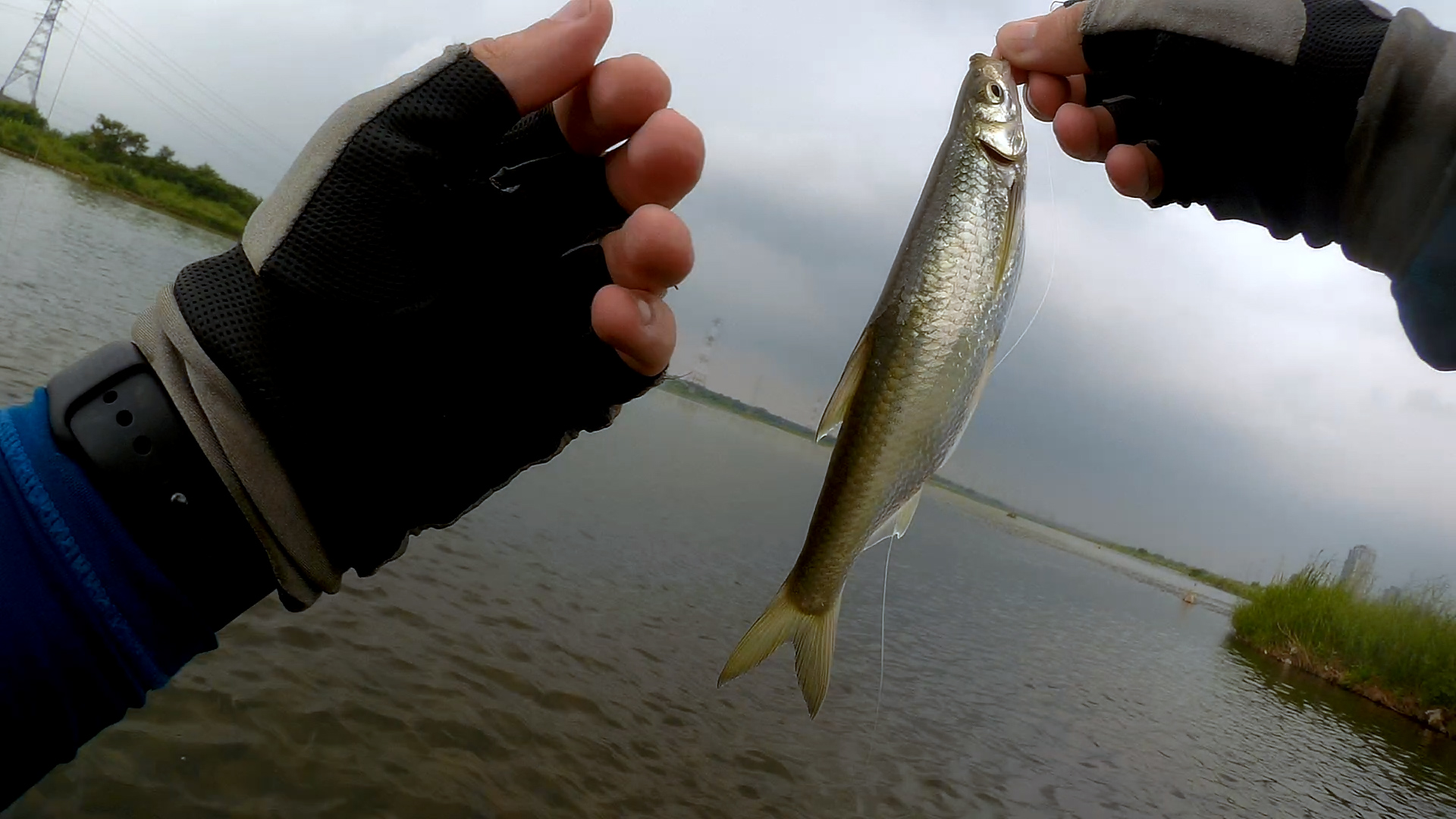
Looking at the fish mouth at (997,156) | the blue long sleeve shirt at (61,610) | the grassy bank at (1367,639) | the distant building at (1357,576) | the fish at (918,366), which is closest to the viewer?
the blue long sleeve shirt at (61,610)

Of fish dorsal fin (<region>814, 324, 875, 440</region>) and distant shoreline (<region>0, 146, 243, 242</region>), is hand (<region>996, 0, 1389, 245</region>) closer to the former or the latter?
fish dorsal fin (<region>814, 324, 875, 440</region>)

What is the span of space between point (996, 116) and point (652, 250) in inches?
49.0

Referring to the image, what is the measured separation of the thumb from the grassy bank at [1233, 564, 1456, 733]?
2378 centimetres

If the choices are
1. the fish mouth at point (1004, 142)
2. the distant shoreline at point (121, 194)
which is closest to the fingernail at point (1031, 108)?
the fish mouth at point (1004, 142)

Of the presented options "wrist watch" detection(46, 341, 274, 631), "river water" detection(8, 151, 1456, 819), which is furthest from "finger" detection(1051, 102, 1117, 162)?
"river water" detection(8, 151, 1456, 819)

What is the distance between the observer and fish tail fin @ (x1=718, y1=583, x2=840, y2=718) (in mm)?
2217

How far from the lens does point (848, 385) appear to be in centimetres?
218

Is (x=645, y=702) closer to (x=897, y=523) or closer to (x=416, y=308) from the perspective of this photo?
(x=897, y=523)

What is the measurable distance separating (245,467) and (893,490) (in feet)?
5.34

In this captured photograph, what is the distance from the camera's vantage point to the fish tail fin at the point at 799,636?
2.22m

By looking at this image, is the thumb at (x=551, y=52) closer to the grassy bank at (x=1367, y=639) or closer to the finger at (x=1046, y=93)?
the finger at (x=1046, y=93)

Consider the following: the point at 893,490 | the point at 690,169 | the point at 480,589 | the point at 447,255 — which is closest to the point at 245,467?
the point at 447,255

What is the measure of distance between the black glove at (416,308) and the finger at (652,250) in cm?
19

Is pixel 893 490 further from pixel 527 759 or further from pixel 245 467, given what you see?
pixel 527 759
